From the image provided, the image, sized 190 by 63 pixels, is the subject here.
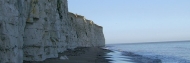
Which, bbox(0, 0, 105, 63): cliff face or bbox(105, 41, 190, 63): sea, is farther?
bbox(105, 41, 190, 63): sea

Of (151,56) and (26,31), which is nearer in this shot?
(26,31)

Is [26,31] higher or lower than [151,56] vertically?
higher

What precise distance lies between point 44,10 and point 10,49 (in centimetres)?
863

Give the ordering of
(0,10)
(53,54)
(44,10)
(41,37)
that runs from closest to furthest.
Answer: (0,10)
(41,37)
(44,10)
(53,54)

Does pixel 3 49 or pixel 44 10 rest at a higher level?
pixel 44 10

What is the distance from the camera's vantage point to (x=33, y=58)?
15.6 m

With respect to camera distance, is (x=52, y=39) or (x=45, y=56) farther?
(x=52, y=39)

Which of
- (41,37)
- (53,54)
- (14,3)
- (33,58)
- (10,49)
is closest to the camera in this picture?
(10,49)

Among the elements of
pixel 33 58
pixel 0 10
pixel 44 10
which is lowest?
pixel 33 58

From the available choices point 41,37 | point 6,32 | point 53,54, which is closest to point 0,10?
point 6,32

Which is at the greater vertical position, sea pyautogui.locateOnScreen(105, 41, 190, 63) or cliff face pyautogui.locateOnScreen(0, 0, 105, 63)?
cliff face pyautogui.locateOnScreen(0, 0, 105, 63)

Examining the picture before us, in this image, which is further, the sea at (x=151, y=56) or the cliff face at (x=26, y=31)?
the sea at (x=151, y=56)

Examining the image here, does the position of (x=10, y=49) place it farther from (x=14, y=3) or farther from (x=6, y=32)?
(x=14, y=3)

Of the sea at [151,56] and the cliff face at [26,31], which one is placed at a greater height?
the cliff face at [26,31]
